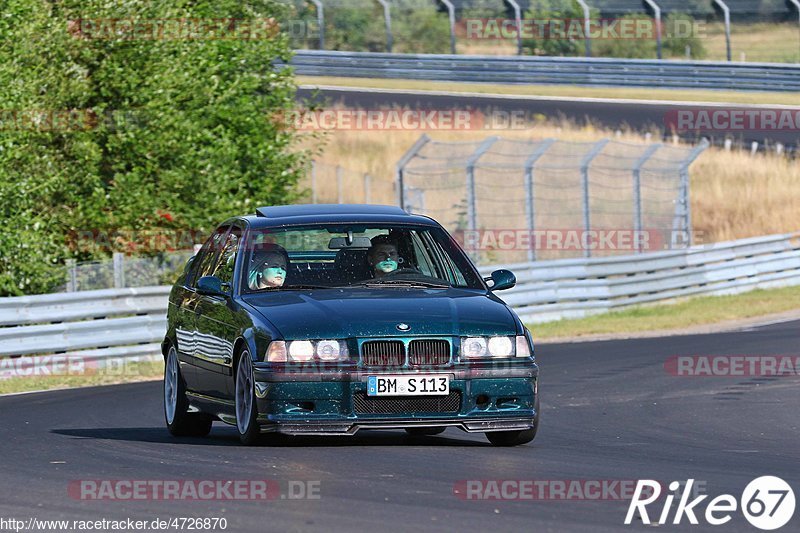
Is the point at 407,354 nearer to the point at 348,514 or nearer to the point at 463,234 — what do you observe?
the point at 348,514

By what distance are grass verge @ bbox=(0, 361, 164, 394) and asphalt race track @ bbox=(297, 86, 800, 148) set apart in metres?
25.0

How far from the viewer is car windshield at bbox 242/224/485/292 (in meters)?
10.6

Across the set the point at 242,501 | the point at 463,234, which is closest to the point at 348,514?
the point at 242,501

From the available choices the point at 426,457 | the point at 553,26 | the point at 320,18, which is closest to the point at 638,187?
the point at 320,18

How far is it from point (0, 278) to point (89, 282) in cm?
110

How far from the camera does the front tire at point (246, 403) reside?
976 cm

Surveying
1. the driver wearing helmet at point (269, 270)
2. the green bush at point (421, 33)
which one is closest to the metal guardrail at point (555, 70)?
the green bush at point (421, 33)

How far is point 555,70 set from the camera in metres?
47.4

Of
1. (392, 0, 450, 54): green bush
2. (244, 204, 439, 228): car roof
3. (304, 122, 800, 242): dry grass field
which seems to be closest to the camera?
(244, 204, 439, 228): car roof

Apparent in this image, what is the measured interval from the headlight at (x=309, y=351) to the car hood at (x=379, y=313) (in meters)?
0.04

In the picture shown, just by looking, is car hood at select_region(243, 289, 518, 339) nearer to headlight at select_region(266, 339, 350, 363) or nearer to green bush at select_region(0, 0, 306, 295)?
headlight at select_region(266, 339, 350, 363)

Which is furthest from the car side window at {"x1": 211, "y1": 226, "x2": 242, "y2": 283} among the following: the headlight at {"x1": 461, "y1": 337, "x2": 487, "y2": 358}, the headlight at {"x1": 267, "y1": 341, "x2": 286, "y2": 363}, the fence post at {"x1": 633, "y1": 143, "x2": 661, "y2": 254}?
the fence post at {"x1": 633, "y1": 143, "x2": 661, "y2": 254}

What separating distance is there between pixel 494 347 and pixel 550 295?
15749 millimetres

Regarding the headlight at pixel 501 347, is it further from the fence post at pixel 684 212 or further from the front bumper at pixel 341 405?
the fence post at pixel 684 212
